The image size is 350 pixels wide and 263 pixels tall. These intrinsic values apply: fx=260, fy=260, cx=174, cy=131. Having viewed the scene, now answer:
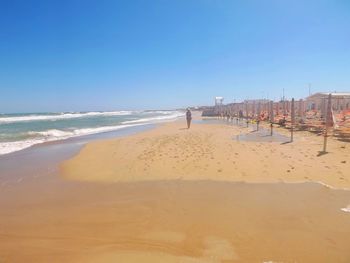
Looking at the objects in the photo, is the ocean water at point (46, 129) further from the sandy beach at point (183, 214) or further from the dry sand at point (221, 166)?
the sandy beach at point (183, 214)

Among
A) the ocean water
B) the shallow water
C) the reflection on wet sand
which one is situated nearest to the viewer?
the reflection on wet sand

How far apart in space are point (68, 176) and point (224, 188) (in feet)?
14.1

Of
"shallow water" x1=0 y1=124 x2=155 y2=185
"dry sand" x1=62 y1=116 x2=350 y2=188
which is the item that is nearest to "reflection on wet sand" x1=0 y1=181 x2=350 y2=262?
"dry sand" x1=62 y1=116 x2=350 y2=188

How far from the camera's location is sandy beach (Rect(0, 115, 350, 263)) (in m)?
3.24

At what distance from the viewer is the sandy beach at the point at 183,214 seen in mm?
3238

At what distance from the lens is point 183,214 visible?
4.31m

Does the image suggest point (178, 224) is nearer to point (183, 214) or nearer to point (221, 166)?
point (183, 214)

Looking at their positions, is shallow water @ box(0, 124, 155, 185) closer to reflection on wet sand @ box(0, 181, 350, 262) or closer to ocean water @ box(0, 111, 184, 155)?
reflection on wet sand @ box(0, 181, 350, 262)

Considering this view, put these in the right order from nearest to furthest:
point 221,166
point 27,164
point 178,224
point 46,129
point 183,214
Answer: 1. point 178,224
2. point 183,214
3. point 221,166
4. point 27,164
5. point 46,129

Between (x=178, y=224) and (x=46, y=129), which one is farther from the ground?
(x=178, y=224)

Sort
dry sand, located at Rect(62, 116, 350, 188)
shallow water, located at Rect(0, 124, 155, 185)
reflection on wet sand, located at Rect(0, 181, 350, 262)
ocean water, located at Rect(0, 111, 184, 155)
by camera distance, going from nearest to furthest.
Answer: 1. reflection on wet sand, located at Rect(0, 181, 350, 262)
2. dry sand, located at Rect(62, 116, 350, 188)
3. shallow water, located at Rect(0, 124, 155, 185)
4. ocean water, located at Rect(0, 111, 184, 155)

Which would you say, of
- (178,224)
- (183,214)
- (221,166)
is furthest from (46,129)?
(178,224)

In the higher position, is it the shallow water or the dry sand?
the shallow water

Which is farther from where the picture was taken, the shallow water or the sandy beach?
the shallow water
